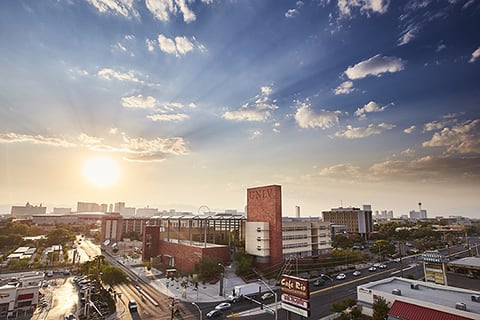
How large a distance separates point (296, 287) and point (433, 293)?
25.5 m

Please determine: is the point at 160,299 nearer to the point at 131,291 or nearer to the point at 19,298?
the point at 131,291

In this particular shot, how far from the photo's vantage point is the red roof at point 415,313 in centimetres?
3176

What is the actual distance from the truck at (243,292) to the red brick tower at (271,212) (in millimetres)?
14325

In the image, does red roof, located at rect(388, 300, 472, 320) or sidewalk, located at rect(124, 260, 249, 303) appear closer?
red roof, located at rect(388, 300, 472, 320)

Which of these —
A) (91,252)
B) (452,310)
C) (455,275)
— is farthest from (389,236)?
(91,252)

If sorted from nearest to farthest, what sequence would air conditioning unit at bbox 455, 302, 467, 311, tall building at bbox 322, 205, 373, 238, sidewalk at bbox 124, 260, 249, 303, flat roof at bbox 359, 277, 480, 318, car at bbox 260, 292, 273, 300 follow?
air conditioning unit at bbox 455, 302, 467, 311 < flat roof at bbox 359, 277, 480, 318 < car at bbox 260, 292, 273, 300 < sidewalk at bbox 124, 260, 249, 303 < tall building at bbox 322, 205, 373, 238

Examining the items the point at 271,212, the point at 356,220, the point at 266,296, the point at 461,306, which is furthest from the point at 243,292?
the point at 356,220

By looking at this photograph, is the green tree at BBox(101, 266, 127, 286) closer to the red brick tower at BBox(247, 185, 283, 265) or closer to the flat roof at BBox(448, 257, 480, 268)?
the red brick tower at BBox(247, 185, 283, 265)

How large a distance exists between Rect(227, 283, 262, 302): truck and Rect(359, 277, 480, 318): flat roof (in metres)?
20.1

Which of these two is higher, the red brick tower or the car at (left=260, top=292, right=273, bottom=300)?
the red brick tower

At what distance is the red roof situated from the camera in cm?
3176

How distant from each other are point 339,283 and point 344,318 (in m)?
28.7

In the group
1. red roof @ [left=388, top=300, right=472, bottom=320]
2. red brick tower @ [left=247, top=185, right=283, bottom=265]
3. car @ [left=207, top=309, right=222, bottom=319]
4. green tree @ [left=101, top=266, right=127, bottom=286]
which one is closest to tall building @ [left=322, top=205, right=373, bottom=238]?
red brick tower @ [left=247, top=185, right=283, bottom=265]

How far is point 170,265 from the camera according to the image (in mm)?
78250
